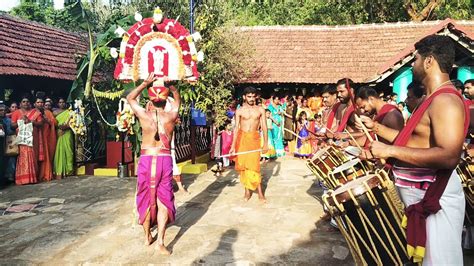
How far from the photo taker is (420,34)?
14961mm

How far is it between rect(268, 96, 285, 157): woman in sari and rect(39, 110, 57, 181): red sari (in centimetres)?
622

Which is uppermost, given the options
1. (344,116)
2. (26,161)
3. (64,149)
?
(344,116)

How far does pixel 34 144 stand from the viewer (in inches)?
332

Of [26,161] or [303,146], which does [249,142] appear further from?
[303,146]

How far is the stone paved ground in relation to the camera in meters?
4.36

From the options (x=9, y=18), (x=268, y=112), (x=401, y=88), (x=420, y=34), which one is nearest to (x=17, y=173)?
(x=268, y=112)

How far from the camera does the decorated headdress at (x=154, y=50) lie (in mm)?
7801

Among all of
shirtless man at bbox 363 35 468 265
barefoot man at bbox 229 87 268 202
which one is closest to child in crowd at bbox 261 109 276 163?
barefoot man at bbox 229 87 268 202

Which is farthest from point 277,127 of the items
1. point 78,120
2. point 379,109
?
point 379,109

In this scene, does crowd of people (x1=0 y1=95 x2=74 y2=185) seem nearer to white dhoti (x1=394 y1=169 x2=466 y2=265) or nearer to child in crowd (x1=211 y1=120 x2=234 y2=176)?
child in crowd (x1=211 y1=120 x2=234 y2=176)

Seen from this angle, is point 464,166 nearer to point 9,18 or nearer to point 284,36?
point 284,36

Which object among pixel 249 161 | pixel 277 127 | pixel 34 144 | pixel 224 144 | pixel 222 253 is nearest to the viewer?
pixel 222 253

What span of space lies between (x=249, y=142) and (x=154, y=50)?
286cm

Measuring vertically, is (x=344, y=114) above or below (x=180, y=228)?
above
